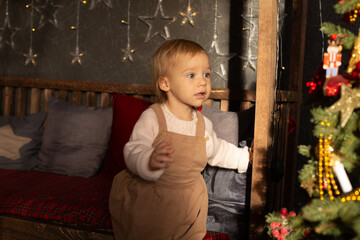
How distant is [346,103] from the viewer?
3.21 feet

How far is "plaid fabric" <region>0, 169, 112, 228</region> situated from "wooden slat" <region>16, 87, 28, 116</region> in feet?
2.35

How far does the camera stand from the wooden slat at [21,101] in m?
2.59

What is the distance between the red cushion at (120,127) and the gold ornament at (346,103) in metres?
1.20

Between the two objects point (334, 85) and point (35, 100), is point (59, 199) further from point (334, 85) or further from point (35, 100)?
point (334, 85)

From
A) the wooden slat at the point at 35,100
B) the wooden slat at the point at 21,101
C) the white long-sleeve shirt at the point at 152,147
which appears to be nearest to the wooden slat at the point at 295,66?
the white long-sleeve shirt at the point at 152,147

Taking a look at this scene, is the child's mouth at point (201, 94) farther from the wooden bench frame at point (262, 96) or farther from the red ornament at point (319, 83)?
the red ornament at point (319, 83)

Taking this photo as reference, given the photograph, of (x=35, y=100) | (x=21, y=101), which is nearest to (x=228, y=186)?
(x=35, y=100)

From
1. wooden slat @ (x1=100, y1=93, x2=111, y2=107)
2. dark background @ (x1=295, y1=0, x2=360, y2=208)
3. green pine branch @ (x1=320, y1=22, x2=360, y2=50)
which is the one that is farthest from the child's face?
dark background @ (x1=295, y1=0, x2=360, y2=208)

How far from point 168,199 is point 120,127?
82cm

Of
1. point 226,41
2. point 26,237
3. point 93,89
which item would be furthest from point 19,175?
point 226,41

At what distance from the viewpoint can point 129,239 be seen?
4.38ft

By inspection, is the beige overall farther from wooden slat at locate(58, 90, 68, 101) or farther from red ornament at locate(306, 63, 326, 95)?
wooden slat at locate(58, 90, 68, 101)

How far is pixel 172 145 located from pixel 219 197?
16.5 inches

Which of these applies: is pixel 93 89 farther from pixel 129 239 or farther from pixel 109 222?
pixel 129 239
